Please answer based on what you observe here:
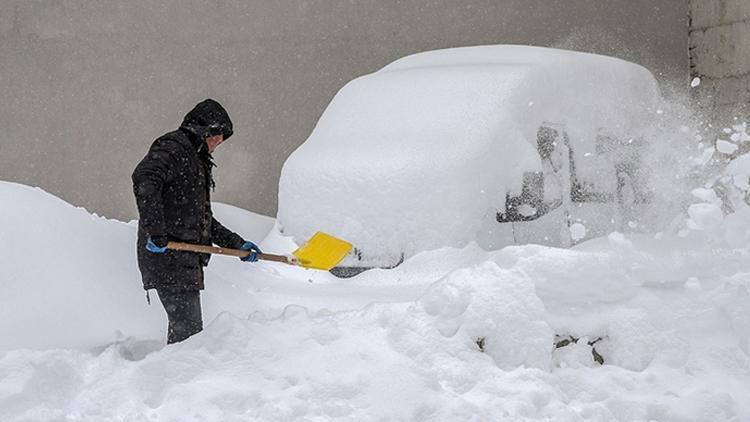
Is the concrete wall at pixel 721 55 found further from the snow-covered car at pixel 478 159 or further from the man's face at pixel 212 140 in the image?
the man's face at pixel 212 140

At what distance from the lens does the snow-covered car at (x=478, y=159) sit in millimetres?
6422

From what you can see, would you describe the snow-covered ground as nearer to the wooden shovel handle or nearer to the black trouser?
the black trouser

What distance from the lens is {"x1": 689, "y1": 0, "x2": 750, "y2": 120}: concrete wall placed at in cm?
1067

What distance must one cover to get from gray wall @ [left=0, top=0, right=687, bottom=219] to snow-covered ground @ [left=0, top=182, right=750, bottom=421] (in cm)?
733

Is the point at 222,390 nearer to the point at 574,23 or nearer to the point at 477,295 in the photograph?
the point at 477,295

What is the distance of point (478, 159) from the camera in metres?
6.45

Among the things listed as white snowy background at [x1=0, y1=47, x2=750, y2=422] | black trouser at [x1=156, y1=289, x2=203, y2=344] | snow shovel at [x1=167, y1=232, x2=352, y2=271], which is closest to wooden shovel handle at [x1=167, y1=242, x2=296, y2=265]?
snow shovel at [x1=167, y1=232, x2=352, y2=271]

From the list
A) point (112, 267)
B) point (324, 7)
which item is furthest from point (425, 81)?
point (324, 7)

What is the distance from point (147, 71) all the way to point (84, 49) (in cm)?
82

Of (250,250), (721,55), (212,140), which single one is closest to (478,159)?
(250,250)

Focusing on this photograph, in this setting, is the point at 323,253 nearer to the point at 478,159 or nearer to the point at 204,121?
the point at 204,121

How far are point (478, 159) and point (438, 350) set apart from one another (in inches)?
100

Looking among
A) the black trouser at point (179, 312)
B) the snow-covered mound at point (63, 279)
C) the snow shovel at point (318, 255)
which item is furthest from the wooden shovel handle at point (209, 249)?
the snow-covered mound at point (63, 279)

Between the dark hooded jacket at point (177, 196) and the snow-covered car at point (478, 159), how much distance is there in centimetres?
174
